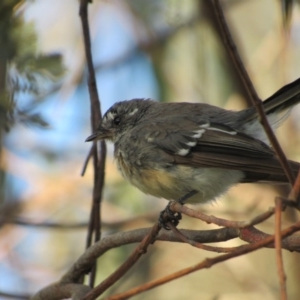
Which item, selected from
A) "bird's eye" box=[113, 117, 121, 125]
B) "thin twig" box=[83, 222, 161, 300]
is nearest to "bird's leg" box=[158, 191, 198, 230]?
"thin twig" box=[83, 222, 161, 300]

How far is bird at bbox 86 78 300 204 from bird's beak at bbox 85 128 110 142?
0.17 metres

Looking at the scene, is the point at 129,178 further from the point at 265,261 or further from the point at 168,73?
the point at 168,73

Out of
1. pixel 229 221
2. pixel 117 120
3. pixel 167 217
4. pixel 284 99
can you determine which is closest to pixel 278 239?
pixel 229 221

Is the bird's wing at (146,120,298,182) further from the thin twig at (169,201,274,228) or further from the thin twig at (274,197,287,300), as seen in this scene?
the thin twig at (274,197,287,300)

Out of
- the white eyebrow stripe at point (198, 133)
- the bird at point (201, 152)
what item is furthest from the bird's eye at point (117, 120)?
the white eyebrow stripe at point (198, 133)

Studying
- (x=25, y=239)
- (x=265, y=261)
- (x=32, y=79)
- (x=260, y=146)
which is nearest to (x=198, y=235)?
(x=260, y=146)

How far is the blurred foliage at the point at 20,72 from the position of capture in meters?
2.71

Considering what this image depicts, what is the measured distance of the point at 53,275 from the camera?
4543 mm

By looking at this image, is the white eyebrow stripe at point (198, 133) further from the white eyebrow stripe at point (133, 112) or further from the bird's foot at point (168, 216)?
the white eyebrow stripe at point (133, 112)

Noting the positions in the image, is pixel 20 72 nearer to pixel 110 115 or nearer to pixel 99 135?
pixel 99 135

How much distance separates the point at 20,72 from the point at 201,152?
98cm

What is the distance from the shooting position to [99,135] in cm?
359

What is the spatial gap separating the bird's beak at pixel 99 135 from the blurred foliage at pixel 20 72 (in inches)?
28.2

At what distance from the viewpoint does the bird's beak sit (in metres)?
3.54
